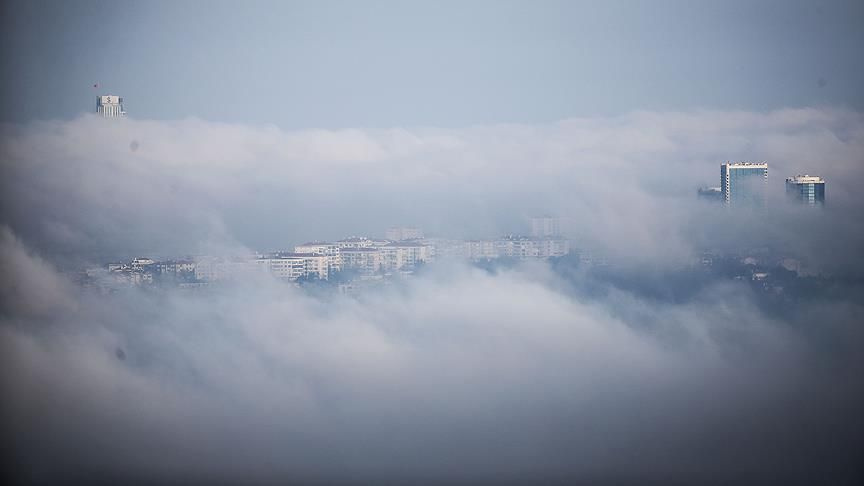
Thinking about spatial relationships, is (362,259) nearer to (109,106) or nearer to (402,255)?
(402,255)

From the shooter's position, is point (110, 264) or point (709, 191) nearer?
point (110, 264)

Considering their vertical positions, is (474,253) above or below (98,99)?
below

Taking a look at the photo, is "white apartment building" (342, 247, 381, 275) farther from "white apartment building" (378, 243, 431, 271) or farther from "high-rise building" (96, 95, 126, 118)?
"high-rise building" (96, 95, 126, 118)

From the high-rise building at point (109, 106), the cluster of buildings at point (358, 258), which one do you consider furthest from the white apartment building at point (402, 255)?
the high-rise building at point (109, 106)

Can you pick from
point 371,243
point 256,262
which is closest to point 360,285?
point 371,243

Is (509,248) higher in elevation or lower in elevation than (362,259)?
higher

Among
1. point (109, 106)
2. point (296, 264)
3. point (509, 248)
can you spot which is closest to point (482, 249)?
point (509, 248)

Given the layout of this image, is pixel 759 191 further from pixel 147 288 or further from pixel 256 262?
pixel 147 288

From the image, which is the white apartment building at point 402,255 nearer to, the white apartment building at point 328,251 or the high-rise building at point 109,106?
the white apartment building at point 328,251

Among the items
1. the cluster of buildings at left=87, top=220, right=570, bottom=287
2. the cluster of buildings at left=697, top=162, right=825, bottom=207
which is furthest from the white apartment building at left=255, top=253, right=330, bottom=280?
the cluster of buildings at left=697, top=162, right=825, bottom=207
